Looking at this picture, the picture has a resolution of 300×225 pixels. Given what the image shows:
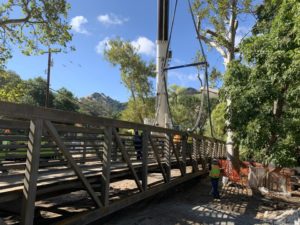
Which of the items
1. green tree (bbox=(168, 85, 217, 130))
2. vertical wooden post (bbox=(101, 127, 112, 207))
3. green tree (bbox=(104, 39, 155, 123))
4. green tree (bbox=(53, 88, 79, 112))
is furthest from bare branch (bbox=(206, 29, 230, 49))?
green tree (bbox=(53, 88, 79, 112))

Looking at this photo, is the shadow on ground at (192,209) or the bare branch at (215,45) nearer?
the shadow on ground at (192,209)

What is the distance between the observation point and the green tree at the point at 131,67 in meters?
44.2

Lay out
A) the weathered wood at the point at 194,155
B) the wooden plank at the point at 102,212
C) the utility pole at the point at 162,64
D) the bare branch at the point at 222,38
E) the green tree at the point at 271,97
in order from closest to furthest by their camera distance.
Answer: the wooden plank at the point at 102,212, the green tree at the point at 271,97, the weathered wood at the point at 194,155, the utility pole at the point at 162,64, the bare branch at the point at 222,38

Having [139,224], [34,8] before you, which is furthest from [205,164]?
[34,8]

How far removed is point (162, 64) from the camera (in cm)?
1609

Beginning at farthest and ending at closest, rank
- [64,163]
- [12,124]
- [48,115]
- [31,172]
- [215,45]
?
[215,45]
[64,163]
[48,115]
[31,172]
[12,124]

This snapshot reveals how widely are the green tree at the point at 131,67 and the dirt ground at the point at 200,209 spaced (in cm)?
3097

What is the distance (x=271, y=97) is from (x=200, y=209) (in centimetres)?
465

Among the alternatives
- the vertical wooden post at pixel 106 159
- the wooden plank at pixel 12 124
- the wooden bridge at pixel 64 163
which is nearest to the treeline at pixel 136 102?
the wooden bridge at pixel 64 163

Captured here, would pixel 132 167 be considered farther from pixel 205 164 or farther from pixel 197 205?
pixel 205 164

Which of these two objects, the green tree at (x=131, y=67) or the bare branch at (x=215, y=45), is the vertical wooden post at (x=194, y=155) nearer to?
the bare branch at (x=215, y=45)

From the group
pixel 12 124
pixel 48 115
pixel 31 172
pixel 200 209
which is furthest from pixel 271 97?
pixel 12 124

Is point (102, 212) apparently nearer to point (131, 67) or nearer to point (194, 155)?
point (194, 155)

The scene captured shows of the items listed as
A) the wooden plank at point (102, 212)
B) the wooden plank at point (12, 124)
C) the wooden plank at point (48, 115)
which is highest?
A: the wooden plank at point (48, 115)
